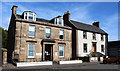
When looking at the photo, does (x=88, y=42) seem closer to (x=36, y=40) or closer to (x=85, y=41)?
(x=85, y=41)

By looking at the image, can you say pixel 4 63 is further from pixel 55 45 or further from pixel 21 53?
pixel 55 45

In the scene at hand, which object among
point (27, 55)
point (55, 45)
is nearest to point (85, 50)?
point (55, 45)

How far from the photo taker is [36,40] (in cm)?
1917

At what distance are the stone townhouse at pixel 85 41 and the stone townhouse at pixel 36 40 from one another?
158 centimetres

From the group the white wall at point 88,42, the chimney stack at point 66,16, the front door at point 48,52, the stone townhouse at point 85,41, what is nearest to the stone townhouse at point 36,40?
the front door at point 48,52

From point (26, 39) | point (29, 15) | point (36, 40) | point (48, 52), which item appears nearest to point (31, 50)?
point (36, 40)

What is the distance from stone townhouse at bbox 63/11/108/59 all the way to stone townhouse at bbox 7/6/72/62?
5.18 ft

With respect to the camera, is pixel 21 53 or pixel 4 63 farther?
pixel 21 53

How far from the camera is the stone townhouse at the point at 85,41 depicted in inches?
928

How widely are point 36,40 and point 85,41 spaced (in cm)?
1124

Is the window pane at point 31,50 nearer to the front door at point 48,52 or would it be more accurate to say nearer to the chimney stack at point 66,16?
the front door at point 48,52

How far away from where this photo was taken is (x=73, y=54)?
77.8 feet

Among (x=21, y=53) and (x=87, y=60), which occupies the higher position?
(x=21, y=53)

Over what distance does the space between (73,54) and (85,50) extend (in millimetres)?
3076
